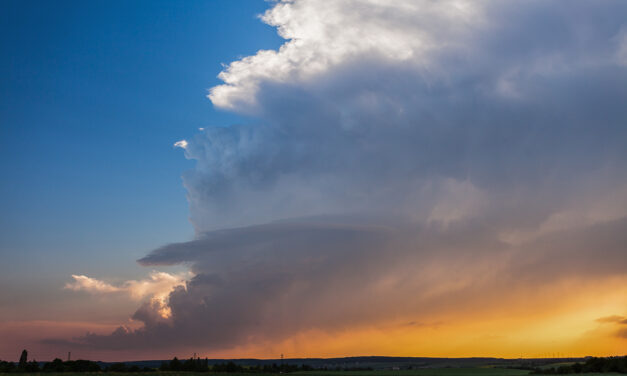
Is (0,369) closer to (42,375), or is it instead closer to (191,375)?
(42,375)

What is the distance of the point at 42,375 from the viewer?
559 ft

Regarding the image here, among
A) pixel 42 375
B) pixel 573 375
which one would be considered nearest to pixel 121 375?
pixel 42 375

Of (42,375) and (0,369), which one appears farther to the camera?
(0,369)

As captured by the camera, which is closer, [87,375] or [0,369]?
[87,375]

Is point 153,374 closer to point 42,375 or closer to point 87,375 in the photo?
point 87,375

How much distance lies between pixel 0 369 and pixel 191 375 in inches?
2771

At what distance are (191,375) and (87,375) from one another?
37921 millimetres

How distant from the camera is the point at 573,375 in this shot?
198 meters

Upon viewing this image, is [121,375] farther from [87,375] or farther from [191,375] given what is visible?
[191,375]

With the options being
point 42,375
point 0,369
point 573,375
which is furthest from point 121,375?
point 573,375

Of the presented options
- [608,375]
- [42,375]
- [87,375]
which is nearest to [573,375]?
[608,375]

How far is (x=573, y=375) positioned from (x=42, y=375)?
185 metres

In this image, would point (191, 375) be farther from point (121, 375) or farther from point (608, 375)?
point (608, 375)

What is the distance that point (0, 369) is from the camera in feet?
646
